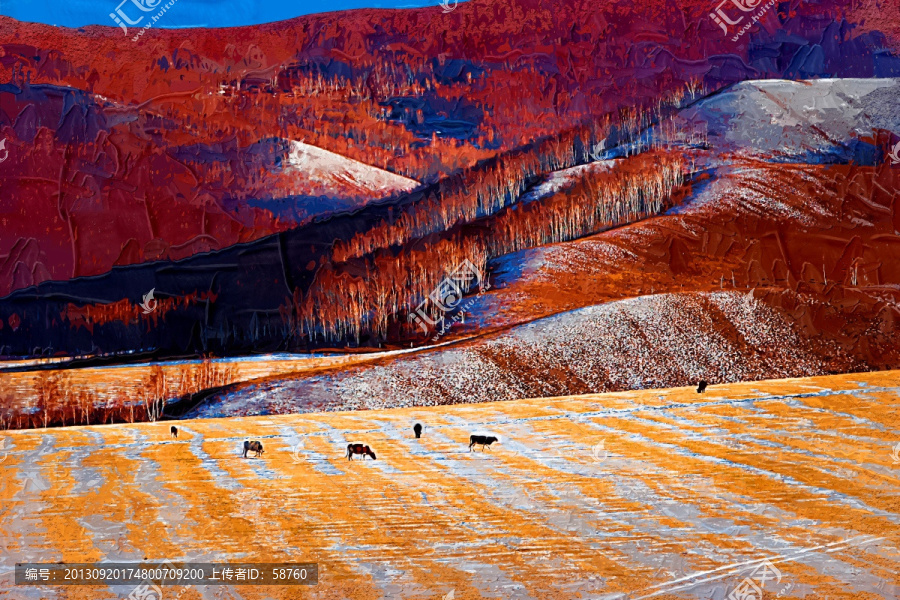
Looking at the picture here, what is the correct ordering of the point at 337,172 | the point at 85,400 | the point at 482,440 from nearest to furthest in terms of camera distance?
the point at 482,440, the point at 85,400, the point at 337,172

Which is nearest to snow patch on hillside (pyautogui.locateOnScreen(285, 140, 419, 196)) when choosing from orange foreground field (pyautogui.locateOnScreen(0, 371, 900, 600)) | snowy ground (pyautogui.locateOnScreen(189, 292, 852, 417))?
snowy ground (pyautogui.locateOnScreen(189, 292, 852, 417))

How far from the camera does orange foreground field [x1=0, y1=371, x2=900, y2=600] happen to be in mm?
3480

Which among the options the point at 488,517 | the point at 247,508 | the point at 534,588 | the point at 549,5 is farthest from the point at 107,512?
the point at 549,5

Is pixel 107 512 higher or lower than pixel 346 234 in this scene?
lower

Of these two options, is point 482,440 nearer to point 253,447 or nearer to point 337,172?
point 253,447

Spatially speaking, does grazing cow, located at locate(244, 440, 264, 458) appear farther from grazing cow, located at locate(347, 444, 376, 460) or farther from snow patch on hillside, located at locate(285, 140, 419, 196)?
snow patch on hillside, located at locate(285, 140, 419, 196)

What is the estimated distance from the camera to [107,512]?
423 cm

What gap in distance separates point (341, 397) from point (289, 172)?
1910 millimetres

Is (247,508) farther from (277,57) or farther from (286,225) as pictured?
(277,57)

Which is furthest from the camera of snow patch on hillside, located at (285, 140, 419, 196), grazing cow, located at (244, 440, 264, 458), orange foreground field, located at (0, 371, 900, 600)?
snow patch on hillside, located at (285, 140, 419, 196)

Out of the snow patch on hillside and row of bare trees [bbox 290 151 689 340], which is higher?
the snow patch on hillside

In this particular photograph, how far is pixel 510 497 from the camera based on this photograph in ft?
14.6

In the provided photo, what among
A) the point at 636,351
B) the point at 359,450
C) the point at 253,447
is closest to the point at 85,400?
the point at 253,447

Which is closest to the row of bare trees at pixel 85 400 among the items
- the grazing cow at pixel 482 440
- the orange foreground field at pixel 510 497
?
the orange foreground field at pixel 510 497
